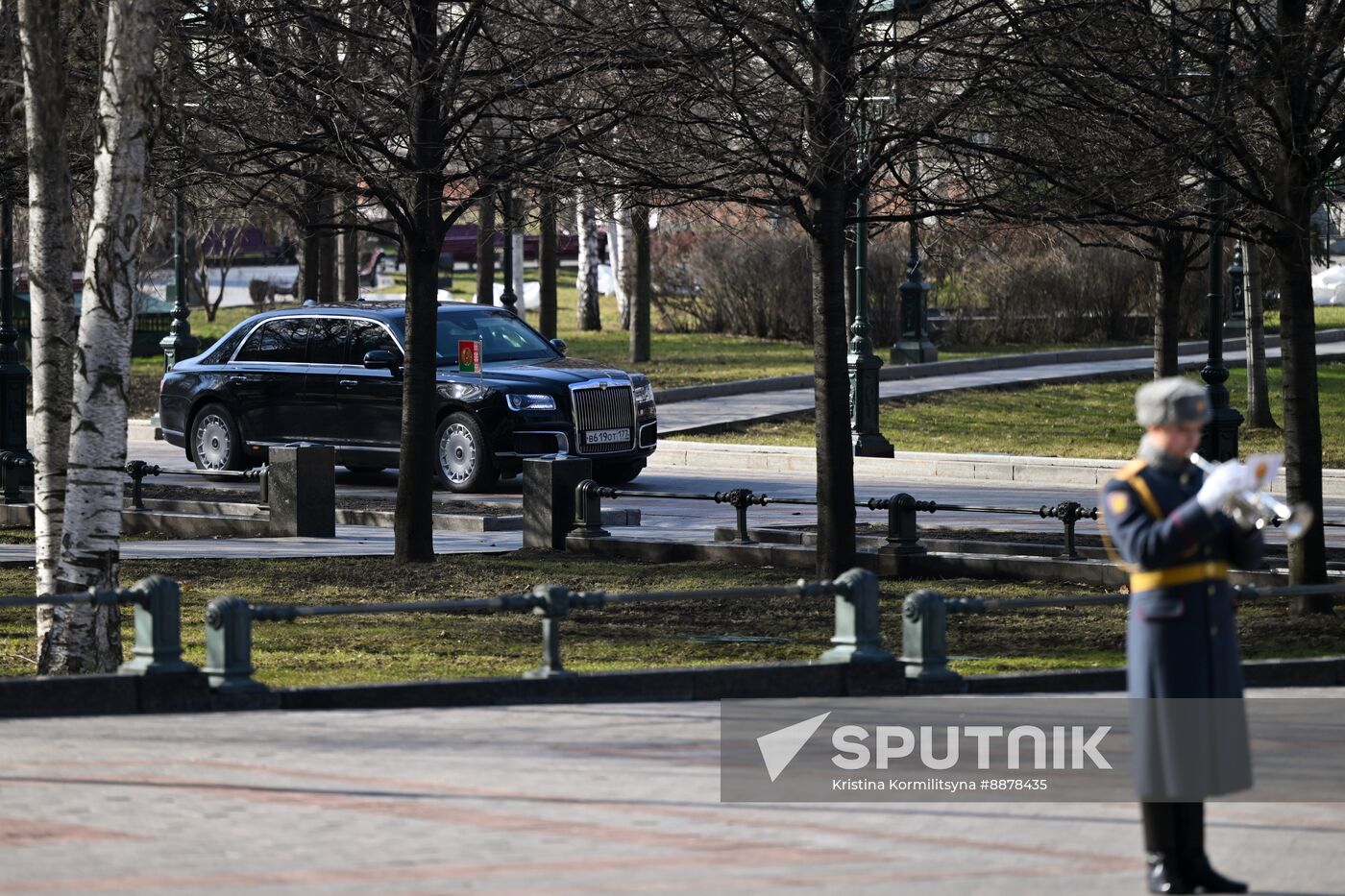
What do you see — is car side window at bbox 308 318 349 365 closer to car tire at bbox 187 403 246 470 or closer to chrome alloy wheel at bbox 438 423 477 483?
car tire at bbox 187 403 246 470

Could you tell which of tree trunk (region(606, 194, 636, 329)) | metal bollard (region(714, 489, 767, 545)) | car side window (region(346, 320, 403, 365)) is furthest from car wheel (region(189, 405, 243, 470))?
metal bollard (region(714, 489, 767, 545))

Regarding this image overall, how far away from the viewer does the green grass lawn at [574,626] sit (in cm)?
1179

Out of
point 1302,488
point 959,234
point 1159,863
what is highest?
point 959,234

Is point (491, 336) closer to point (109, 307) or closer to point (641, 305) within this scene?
point (109, 307)

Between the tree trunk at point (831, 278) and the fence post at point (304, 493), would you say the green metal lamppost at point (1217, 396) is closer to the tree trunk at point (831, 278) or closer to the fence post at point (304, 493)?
the tree trunk at point (831, 278)

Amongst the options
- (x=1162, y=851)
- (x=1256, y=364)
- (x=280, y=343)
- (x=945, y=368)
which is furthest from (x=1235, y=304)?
(x=1162, y=851)

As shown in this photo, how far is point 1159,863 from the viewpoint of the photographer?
21.0 ft

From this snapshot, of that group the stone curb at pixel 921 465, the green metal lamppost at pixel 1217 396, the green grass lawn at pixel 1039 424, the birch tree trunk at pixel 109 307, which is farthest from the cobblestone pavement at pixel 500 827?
the green grass lawn at pixel 1039 424

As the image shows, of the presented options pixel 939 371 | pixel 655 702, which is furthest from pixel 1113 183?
pixel 939 371

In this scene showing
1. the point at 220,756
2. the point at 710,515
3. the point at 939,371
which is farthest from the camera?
the point at 939,371

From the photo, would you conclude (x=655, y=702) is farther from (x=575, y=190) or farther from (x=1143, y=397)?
(x=575, y=190)

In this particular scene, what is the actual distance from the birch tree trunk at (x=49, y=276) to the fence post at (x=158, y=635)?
1854 millimetres

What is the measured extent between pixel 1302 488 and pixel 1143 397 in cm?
687

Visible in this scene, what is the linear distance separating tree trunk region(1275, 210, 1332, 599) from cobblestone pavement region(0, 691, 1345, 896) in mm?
5494
